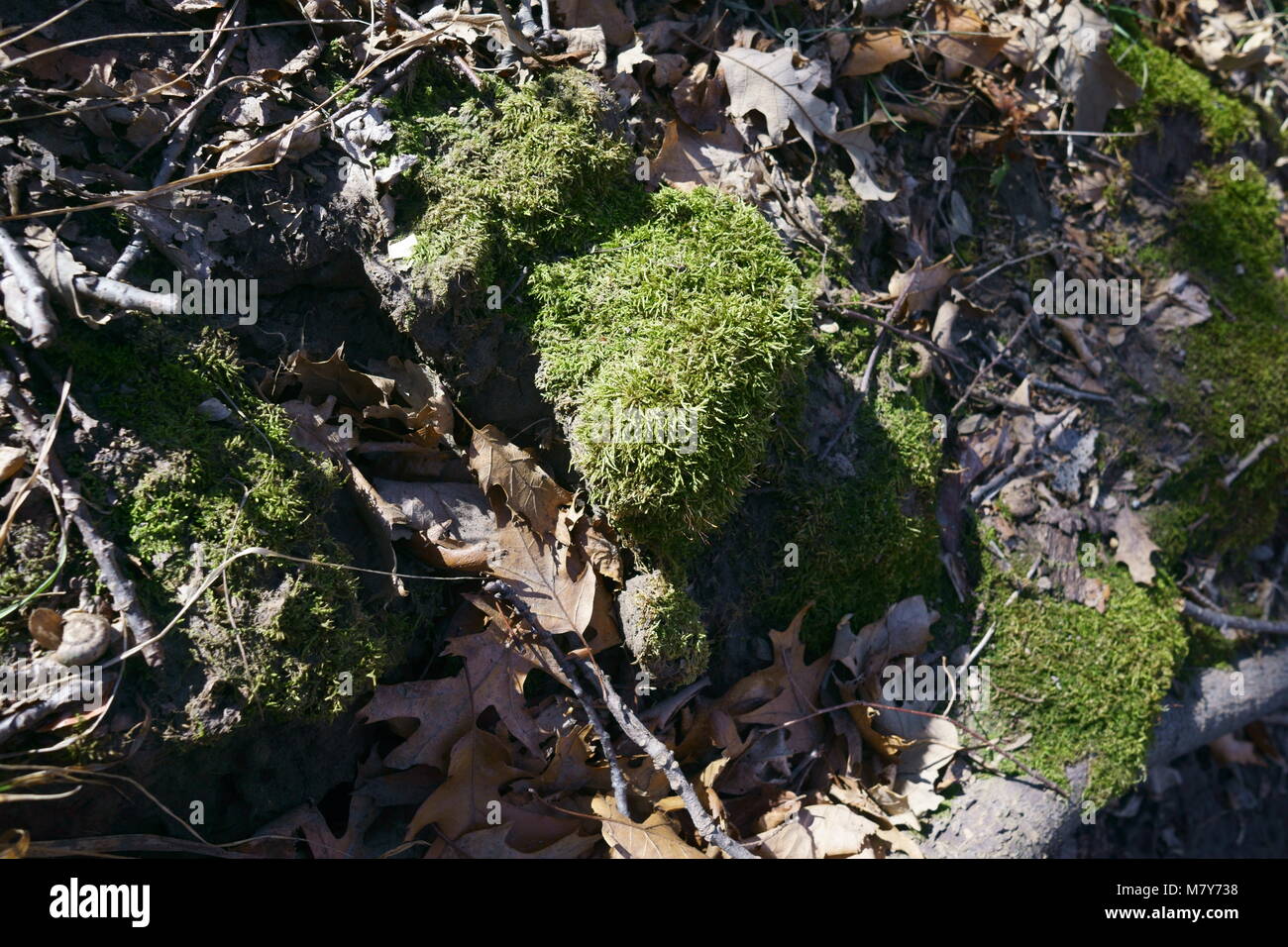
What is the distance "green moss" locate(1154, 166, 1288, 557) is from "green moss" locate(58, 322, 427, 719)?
12.8 feet

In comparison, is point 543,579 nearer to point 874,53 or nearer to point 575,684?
point 575,684

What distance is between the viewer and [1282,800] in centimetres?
503

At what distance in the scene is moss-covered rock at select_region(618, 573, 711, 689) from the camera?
116 inches

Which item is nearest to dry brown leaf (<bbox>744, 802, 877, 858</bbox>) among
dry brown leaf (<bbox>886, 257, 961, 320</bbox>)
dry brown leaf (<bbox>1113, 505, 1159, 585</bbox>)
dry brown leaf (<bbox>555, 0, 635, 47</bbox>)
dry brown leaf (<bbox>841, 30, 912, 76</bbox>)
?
dry brown leaf (<bbox>1113, 505, 1159, 585</bbox>)

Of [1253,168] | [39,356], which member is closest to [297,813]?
[39,356]

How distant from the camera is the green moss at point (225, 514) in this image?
2.52 metres

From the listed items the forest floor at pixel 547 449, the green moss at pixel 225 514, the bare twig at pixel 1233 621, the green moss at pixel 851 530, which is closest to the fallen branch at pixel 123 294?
the forest floor at pixel 547 449

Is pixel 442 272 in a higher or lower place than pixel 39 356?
higher

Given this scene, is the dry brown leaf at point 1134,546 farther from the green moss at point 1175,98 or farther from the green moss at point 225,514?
the green moss at point 225,514

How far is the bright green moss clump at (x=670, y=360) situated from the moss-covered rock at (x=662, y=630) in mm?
139

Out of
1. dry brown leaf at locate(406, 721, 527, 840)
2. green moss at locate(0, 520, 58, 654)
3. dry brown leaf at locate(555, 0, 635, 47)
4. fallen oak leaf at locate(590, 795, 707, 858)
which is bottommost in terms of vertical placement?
fallen oak leaf at locate(590, 795, 707, 858)

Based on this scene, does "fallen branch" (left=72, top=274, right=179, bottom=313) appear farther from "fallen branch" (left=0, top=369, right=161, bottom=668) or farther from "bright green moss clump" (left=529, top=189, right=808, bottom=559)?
"bright green moss clump" (left=529, top=189, right=808, bottom=559)
